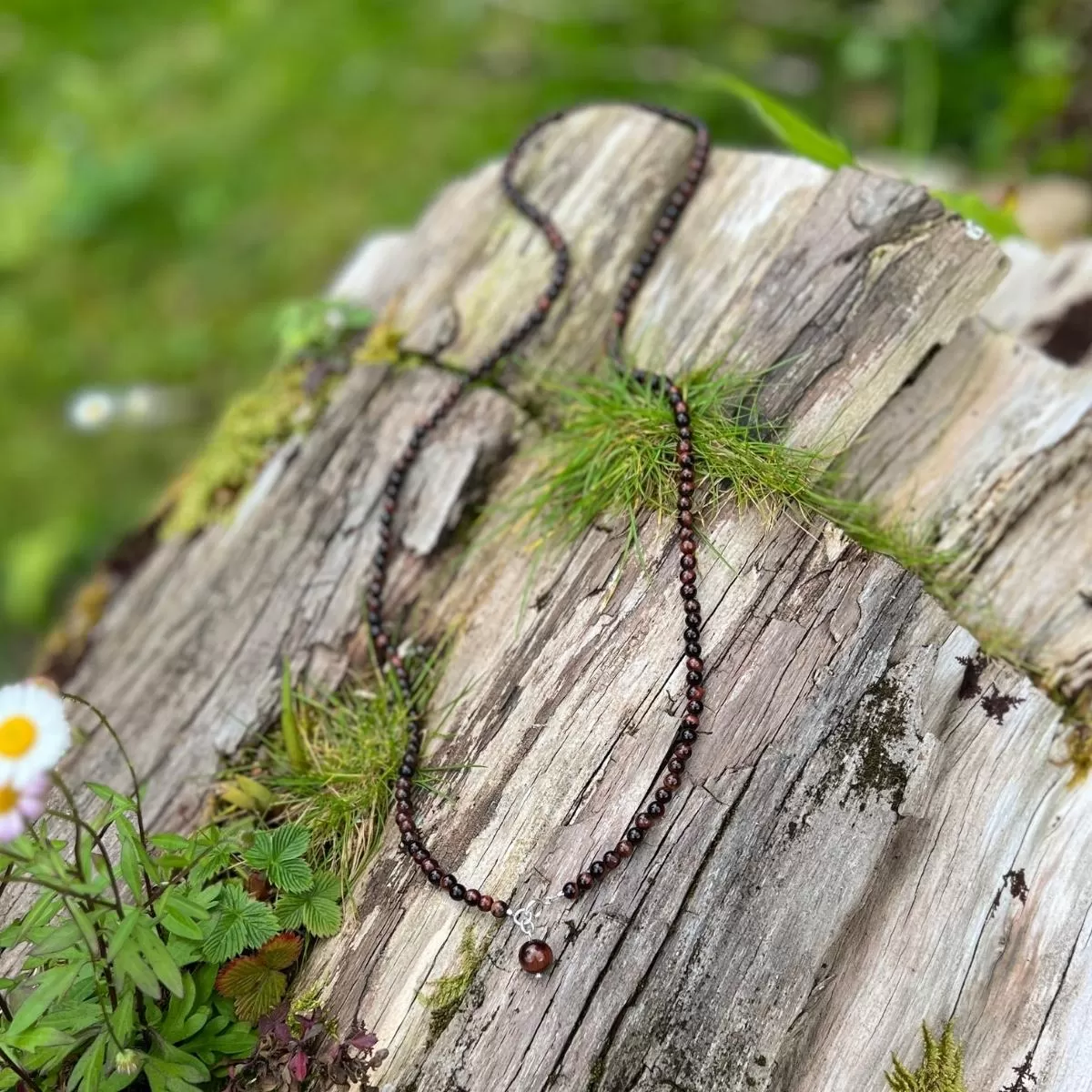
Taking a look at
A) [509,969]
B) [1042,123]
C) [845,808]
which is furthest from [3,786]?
[1042,123]

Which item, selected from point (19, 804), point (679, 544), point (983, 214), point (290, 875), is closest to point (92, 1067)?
point (290, 875)

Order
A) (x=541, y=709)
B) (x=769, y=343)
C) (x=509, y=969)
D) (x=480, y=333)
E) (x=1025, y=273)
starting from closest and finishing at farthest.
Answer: (x=509, y=969) < (x=541, y=709) < (x=769, y=343) < (x=480, y=333) < (x=1025, y=273)

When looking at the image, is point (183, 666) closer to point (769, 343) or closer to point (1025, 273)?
point (769, 343)

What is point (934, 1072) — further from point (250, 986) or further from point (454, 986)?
point (250, 986)

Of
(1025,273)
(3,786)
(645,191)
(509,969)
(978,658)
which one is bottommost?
(3,786)

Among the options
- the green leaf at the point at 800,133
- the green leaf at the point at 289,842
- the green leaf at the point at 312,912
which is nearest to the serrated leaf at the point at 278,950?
the green leaf at the point at 312,912

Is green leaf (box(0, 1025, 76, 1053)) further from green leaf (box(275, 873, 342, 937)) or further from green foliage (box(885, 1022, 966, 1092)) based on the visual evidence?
green foliage (box(885, 1022, 966, 1092))
